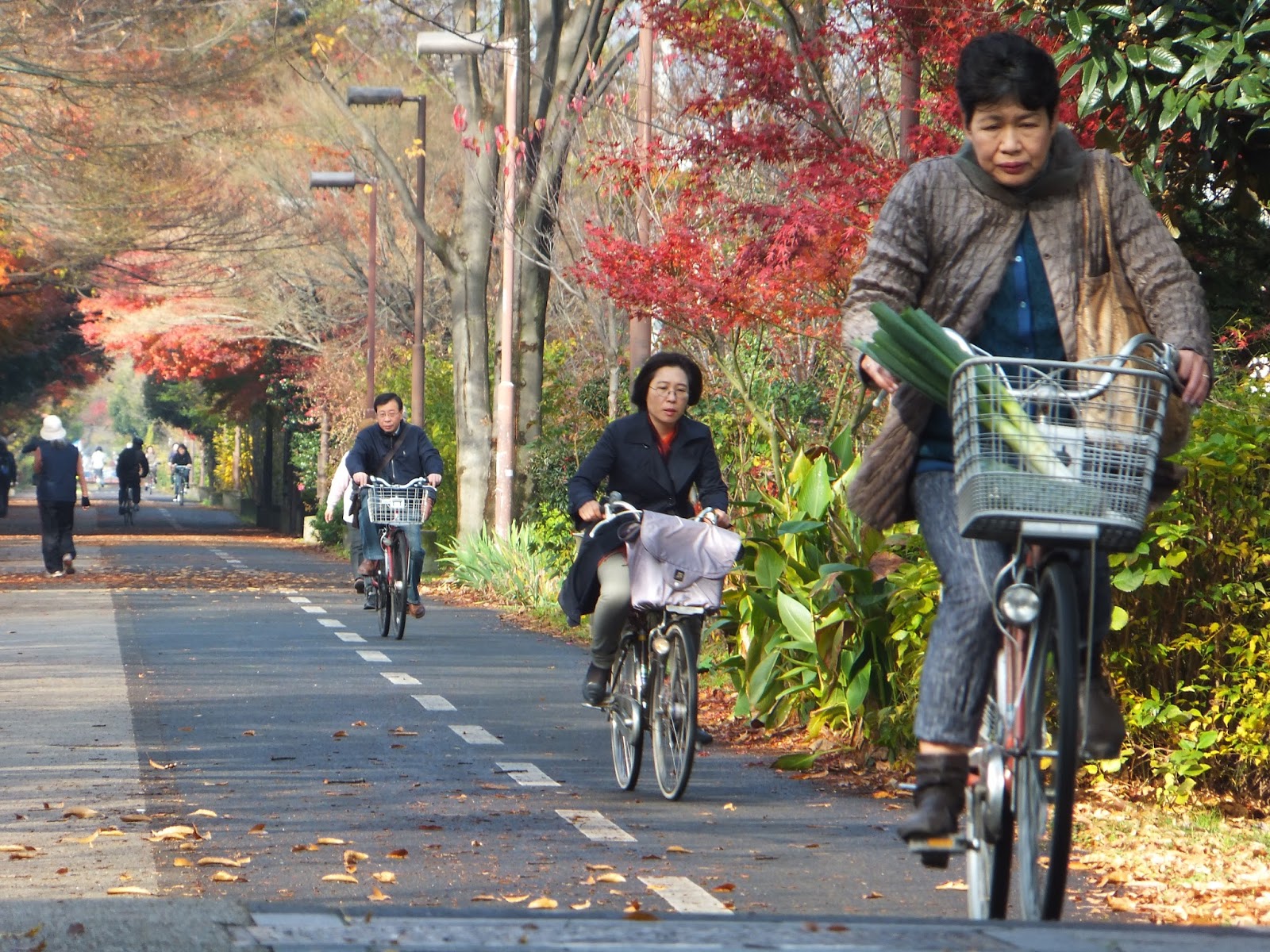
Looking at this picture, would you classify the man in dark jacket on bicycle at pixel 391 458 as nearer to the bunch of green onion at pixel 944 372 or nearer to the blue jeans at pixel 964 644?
the blue jeans at pixel 964 644

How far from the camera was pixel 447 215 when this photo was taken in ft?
115

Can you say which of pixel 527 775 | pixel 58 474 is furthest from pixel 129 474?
pixel 527 775

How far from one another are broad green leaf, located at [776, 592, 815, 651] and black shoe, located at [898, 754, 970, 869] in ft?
14.4

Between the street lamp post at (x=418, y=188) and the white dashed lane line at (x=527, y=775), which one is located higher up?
the street lamp post at (x=418, y=188)

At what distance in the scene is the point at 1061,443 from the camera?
3.80 m

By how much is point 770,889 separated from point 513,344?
56.1 feet

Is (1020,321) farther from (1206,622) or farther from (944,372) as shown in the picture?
(1206,622)

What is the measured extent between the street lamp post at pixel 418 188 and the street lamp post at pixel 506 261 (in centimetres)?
213

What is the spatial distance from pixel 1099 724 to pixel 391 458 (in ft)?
39.9

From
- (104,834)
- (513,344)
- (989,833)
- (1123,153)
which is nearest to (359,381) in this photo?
(513,344)

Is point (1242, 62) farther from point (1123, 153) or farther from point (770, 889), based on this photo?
point (770, 889)

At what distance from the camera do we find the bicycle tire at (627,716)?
25.4 feet

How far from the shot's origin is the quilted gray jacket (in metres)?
4.35

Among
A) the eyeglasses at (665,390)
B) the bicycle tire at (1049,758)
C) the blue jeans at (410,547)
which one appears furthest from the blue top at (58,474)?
the bicycle tire at (1049,758)
